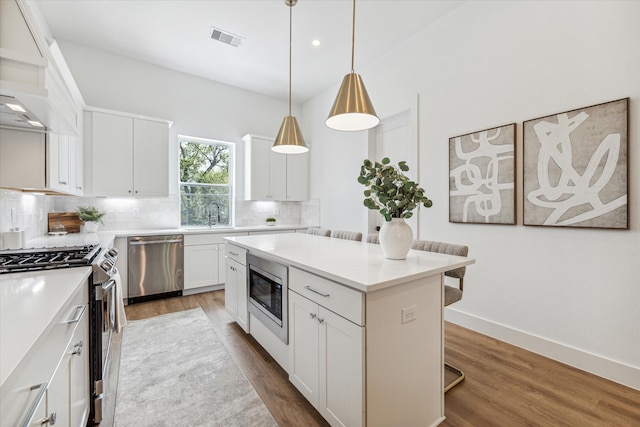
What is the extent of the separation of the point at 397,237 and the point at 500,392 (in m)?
1.31

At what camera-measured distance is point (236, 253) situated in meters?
2.85

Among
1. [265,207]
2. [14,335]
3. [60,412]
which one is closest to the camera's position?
[14,335]

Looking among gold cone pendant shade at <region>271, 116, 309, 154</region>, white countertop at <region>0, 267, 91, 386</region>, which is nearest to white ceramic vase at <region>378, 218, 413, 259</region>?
gold cone pendant shade at <region>271, 116, 309, 154</region>

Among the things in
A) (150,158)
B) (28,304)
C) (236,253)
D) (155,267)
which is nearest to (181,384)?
(236,253)

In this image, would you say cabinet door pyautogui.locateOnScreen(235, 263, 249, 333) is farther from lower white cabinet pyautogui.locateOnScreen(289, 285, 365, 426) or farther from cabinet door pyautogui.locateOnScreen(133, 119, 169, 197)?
cabinet door pyautogui.locateOnScreen(133, 119, 169, 197)

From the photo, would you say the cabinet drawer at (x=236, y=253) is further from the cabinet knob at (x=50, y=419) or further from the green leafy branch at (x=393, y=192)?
the cabinet knob at (x=50, y=419)

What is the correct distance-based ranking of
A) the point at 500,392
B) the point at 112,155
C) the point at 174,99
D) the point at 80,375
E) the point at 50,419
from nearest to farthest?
the point at 50,419 < the point at 80,375 < the point at 500,392 < the point at 112,155 < the point at 174,99

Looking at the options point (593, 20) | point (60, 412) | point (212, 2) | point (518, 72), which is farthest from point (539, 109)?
point (60, 412)

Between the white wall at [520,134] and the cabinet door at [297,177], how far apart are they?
7.62 feet

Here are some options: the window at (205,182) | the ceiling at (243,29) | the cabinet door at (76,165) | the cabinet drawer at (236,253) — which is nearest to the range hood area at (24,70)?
the cabinet door at (76,165)

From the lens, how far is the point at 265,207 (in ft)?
17.5

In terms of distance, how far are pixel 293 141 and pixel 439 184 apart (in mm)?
1750

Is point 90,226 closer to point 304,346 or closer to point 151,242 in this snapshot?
point 151,242

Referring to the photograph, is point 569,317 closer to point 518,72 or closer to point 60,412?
point 518,72
